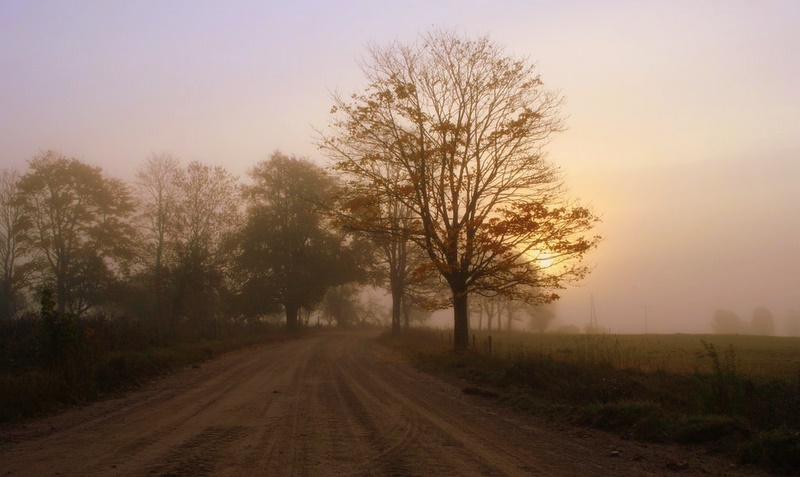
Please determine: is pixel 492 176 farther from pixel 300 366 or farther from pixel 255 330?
pixel 255 330

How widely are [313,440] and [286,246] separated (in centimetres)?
4637

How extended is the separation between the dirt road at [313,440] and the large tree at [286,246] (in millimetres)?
38411

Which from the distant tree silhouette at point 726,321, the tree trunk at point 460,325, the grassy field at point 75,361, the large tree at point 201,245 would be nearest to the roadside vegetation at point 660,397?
the tree trunk at point 460,325

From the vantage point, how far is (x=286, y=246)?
55.0 meters

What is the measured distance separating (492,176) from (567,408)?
593 inches

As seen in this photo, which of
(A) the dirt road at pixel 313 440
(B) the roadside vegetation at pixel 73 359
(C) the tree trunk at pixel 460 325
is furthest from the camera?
(C) the tree trunk at pixel 460 325

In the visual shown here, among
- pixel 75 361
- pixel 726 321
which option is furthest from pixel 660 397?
pixel 726 321

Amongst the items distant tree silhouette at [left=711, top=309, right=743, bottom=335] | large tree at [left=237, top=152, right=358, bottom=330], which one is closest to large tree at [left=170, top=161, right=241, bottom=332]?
large tree at [left=237, top=152, right=358, bottom=330]

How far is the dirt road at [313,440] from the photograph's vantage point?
8.00 meters

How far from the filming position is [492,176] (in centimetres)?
2670

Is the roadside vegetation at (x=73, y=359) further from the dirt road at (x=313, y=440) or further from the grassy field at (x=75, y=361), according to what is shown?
the dirt road at (x=313, y=440)

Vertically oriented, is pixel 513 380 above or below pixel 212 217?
below

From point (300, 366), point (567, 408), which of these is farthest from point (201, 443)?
point (300, 366)

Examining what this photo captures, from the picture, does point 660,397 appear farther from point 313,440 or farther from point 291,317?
point 291,317
